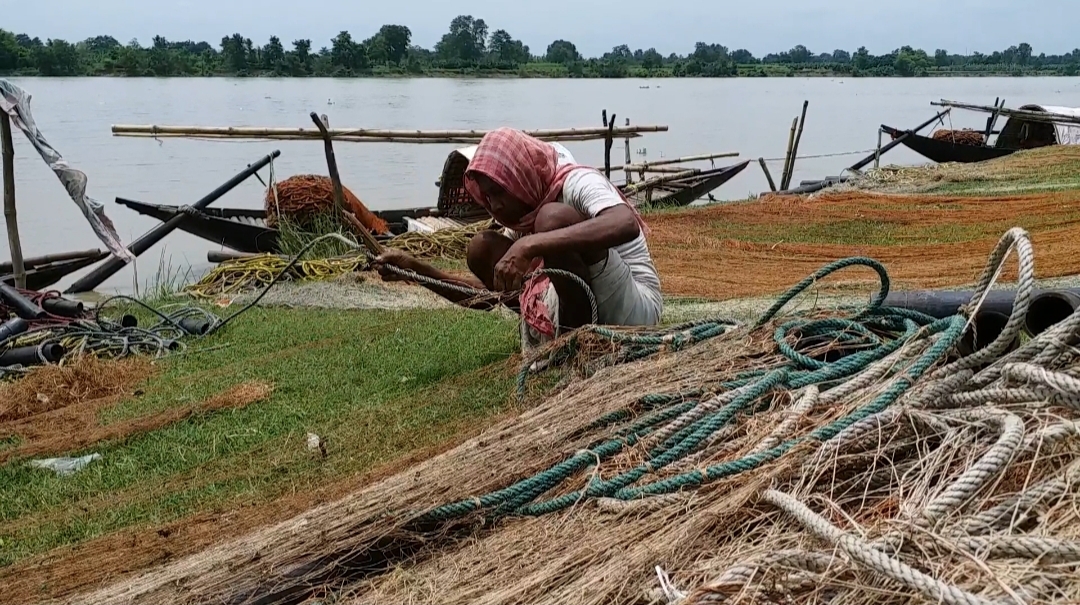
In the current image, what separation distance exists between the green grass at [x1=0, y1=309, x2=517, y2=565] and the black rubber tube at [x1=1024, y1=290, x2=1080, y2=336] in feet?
6.51

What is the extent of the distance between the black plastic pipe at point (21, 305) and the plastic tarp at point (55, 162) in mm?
741

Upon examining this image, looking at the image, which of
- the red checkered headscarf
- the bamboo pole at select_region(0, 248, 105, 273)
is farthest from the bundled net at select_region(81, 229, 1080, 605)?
the bamboo pole at select_region(0, 248, 105, 273)

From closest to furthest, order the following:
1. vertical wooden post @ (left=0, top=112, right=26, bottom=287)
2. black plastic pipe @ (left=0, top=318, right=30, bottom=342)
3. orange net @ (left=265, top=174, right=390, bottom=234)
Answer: black plastic pipe @ (left=0, top=318, right=30, bottom=342), vertical wooden post @ (left=0, top=112, right=26, bottom=287), orange net @ (left=265, top=174, right=390, bottom=234)

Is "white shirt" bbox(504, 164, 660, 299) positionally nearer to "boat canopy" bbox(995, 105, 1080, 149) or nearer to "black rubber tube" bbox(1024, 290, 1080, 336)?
"black rubber tube" bbox(1024, 290, 1080, 336)

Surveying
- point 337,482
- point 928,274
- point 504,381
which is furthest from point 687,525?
point 928,274

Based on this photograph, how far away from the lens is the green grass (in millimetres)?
3311

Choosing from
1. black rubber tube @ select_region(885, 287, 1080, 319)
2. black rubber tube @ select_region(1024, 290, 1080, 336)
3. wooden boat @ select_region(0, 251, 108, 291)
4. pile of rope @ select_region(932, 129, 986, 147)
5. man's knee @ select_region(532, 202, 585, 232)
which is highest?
man's knee @ select_region(532, 202, 585, 232)

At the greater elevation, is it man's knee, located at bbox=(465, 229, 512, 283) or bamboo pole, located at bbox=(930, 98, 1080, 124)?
bamboo pole, located at bbox=(930, 98, 1080, 124)

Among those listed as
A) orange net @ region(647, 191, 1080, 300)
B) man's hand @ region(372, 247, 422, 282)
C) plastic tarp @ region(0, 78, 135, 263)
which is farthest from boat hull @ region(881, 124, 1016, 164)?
man's hand @ region(372, 247, 422, 282)

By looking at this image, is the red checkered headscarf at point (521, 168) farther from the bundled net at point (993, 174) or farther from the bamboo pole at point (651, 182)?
the bundled net at point (993, 174)

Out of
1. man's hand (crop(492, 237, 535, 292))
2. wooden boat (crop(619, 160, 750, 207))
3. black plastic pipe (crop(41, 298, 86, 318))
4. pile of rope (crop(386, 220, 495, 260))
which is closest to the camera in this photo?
man's hand (crop(492, 237, 535, 292))

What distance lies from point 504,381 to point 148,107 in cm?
4198

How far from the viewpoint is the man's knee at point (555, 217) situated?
3.58 meters

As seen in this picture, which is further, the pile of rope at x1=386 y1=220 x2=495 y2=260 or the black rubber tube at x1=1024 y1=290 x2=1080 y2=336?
the pile of rope at x1=386 y1=220 x2=495 y2=260
